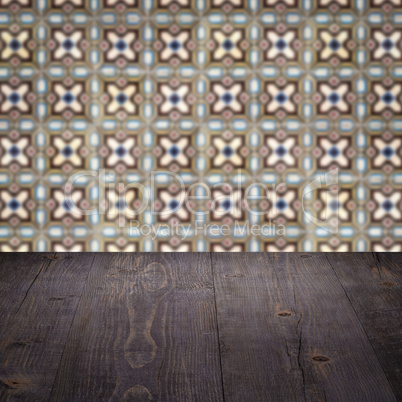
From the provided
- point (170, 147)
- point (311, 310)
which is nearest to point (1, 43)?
point (170, 147)

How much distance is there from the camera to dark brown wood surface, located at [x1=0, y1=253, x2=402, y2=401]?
128cm

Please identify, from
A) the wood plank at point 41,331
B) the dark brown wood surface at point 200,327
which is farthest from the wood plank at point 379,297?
the wood plank at point 41,331

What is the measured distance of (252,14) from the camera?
207 cm

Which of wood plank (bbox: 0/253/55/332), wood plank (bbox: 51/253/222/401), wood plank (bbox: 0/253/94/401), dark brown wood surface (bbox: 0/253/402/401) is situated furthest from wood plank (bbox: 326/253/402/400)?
wood plank (bbox: 0/253/55/332)

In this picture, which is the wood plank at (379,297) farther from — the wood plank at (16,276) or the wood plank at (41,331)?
the wood plank at (16,276)

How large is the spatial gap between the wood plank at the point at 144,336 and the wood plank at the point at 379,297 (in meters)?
0.36

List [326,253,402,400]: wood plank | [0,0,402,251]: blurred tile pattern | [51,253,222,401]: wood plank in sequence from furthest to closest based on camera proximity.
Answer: [0,0,402,251]: blurred tile pattern < [326,253,402,400]: wood plank < [51,253,222,401]: wood plank

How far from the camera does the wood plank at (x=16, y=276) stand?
168 cm

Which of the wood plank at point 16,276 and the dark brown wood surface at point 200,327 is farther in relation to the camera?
the wood plank at point 16,276

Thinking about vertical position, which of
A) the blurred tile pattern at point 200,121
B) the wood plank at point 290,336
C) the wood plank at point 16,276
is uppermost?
the blurred tile pattern at point 200,121

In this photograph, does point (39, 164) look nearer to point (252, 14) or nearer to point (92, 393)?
point (252, 14)

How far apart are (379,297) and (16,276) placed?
1.06 meters

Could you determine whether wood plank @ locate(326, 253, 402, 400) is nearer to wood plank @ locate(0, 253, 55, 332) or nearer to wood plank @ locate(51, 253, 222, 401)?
wood plank @ locate(51, 253, 222, 401)

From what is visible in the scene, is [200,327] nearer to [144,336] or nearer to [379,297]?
[144,336]
